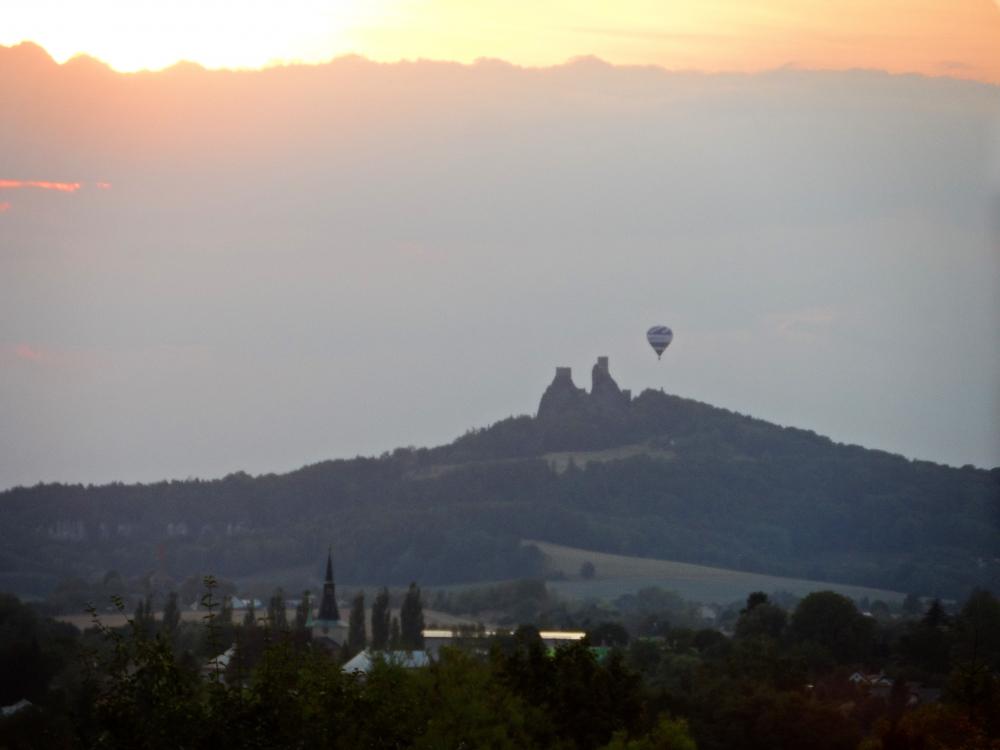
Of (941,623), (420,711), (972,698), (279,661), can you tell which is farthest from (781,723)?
(941,623)

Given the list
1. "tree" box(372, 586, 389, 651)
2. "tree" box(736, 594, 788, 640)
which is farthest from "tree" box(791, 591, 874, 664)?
"tree" box(372, 586, 389, 651)

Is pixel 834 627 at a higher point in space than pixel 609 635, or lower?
lower

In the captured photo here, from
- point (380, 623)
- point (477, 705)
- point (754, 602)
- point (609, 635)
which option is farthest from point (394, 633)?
point (477, 705)

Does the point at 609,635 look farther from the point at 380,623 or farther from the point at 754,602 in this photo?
the point at 380,623

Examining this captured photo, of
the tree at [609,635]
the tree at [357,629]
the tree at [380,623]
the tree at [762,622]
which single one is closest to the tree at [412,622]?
the tree at [380,623]

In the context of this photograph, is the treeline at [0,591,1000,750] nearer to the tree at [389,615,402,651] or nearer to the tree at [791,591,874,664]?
the tree at [791,591,874,664]

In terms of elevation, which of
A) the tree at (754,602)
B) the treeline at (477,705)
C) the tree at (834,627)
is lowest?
the treeline at (477,705)

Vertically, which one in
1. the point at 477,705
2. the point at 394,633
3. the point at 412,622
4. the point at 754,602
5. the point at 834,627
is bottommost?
the point at 477,705

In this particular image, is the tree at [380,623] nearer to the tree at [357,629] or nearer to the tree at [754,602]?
the tree at [357,629]

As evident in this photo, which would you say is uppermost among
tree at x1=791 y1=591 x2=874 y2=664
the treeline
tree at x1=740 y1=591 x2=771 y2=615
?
tree at x1=740 y1=591 x2=771 y2=615

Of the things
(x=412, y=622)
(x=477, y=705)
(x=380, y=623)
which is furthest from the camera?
(x=380, y=623)

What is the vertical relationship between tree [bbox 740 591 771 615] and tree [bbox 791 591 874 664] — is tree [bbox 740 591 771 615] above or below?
above
